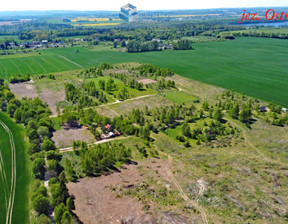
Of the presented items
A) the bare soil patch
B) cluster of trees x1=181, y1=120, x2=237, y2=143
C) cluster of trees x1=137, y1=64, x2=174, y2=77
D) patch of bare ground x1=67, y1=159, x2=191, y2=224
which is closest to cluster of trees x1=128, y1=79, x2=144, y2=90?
the bare soil patch

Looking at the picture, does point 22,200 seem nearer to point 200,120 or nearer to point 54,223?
point 54,223

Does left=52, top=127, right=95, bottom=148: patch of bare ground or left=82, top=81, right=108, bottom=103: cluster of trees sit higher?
left=82, top=81, right=108, bottom=103: cluster of trees

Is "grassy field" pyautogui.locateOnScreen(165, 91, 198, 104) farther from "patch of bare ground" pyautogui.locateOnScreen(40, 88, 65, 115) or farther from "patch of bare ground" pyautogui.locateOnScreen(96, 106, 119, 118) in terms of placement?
"patch of bare ground" pyautogui.locateOnScreen(40, 88, 65, 115)

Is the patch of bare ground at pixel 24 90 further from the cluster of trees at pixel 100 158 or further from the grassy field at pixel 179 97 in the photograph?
the grassy field at pixel 179 97

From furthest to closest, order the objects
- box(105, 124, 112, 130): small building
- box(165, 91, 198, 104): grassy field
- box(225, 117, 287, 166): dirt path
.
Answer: box(165, 91, 198, 104): grassy field → box(105, 124, 112, 130): small building → box(225, 117, 287, 166): dirt path

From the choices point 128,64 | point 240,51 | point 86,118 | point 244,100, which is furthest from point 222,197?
point 240,51

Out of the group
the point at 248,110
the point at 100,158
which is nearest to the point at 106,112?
the point at 100,158
